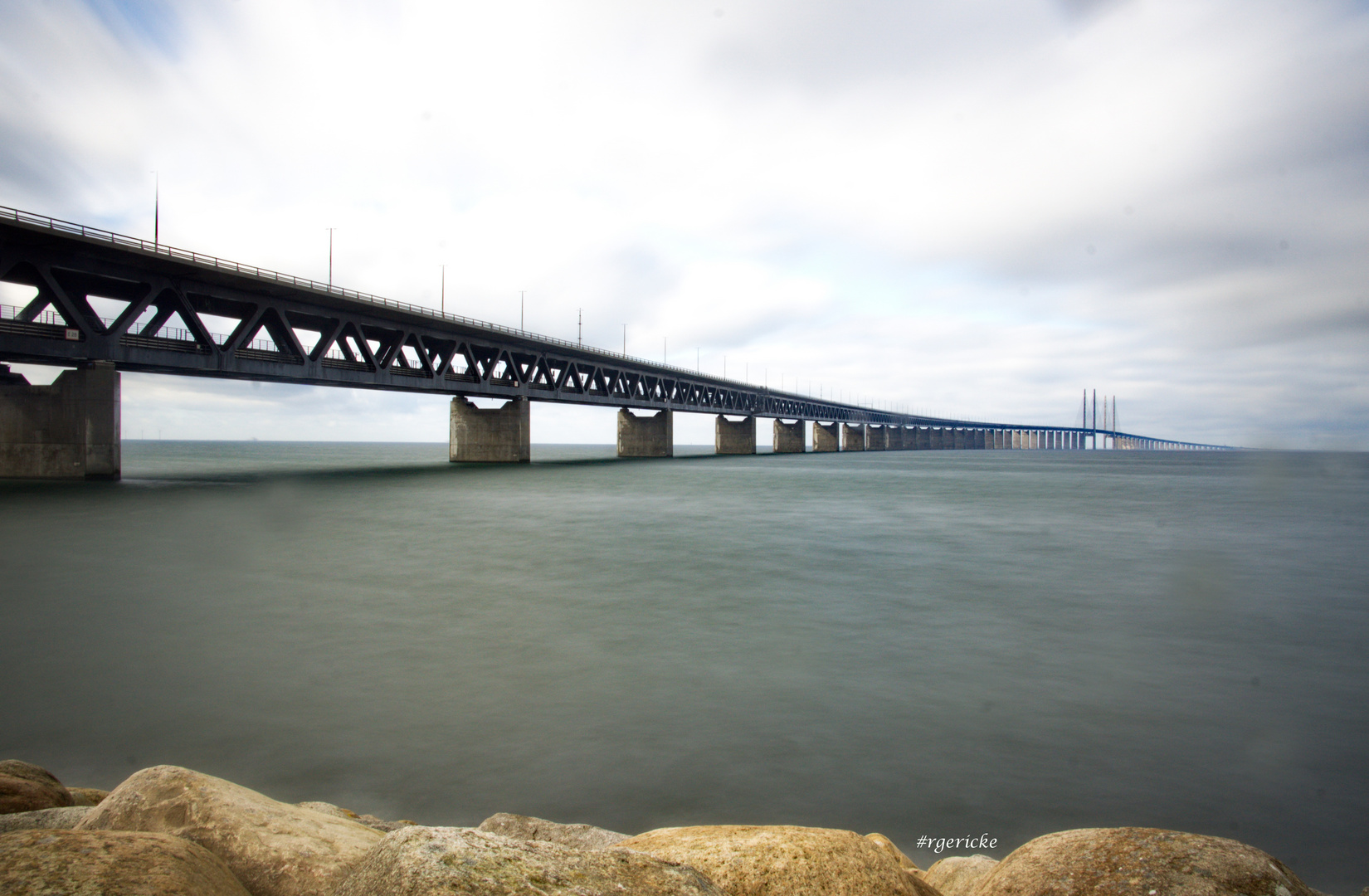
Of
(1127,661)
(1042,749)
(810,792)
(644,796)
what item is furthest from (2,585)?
(1127,661)

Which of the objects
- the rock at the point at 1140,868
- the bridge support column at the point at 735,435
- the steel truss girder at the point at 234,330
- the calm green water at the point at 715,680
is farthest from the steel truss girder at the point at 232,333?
the bridge support column at the point at 735,435

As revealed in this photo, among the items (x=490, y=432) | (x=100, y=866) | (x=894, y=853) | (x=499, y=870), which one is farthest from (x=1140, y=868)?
(x=490, y=432)

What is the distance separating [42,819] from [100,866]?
8.05 feet

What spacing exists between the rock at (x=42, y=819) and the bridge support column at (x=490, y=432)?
75.7 m

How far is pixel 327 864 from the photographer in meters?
3.70

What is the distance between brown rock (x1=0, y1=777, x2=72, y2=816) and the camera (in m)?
4.44

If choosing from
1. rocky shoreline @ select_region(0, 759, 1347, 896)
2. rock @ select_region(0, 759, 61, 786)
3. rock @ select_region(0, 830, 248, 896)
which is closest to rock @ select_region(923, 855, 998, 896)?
rocky shoreline @ select_region(0, 759, 1347, 896)

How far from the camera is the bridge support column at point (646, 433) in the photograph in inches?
4454

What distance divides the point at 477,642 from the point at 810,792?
7.00 m

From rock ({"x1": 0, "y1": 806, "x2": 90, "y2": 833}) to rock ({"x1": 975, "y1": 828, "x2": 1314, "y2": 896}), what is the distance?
5818 millimetres

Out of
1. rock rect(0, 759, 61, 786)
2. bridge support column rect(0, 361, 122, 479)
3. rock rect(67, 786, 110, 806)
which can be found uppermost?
bridge support column rect(0, 361, 122, 479)

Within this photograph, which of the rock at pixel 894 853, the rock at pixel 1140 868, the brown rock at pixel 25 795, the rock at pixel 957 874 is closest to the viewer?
the rock at pixel 1140 868

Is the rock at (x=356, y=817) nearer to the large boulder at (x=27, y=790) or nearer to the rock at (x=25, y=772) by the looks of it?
the large boulder at (x=27, y=790)

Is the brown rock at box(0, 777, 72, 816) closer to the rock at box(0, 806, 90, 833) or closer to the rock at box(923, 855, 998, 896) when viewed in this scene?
the rock at box(0, 806, 90, 833)
